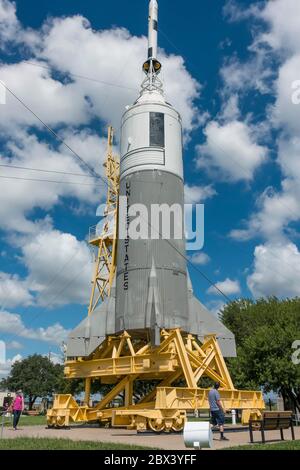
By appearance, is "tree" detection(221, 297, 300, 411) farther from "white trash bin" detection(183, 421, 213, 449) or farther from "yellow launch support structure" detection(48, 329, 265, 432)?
"white trash bin" detection(183, 421, 213, 449)

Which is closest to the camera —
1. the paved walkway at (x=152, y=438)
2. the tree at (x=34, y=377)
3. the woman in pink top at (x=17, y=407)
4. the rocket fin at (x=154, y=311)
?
the paved walkway at (x=152, y=438)

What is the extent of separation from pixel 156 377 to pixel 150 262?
5.10 meters

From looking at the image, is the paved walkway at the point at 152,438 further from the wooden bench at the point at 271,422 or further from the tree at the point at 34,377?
the tree at the point at 34,377

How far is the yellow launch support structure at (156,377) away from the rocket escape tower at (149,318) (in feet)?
0.14

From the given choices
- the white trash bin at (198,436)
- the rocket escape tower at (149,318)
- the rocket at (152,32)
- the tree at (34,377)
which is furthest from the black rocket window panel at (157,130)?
the tree at (34,377)

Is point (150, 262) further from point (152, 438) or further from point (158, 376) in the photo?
point (152, 438)

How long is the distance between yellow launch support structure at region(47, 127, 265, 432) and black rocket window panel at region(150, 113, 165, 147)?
8.34 metres

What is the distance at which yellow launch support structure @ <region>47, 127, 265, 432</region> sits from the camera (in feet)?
54.4

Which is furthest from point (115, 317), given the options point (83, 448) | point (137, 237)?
point (83, 448)

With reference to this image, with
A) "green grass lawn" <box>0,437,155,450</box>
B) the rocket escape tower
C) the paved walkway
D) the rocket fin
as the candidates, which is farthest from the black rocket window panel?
"green grass lawn" <box>0,437,155,450</box>

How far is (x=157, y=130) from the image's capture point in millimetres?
22172

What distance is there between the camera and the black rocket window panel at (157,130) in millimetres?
22016

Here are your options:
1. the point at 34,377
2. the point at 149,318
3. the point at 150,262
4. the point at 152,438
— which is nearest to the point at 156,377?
the point at 149,318
